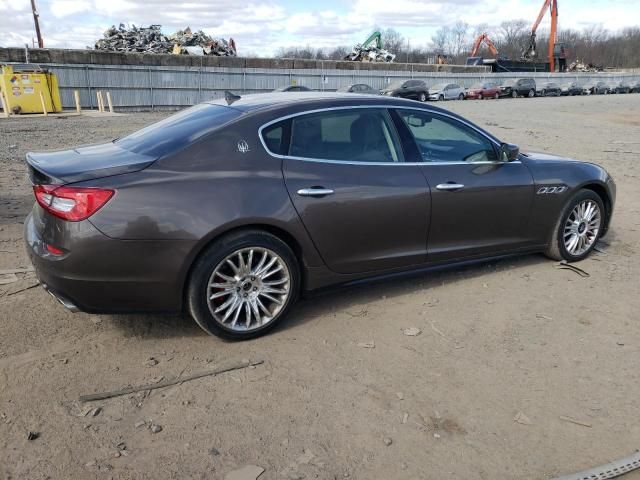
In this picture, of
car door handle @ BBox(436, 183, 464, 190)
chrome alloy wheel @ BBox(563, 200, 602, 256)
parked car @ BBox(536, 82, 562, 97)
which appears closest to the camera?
car door handle @ BBox(436, 183, 464, 190)

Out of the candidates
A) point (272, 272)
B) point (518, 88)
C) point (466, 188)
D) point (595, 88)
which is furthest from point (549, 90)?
point (272, 272)

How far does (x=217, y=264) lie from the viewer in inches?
140

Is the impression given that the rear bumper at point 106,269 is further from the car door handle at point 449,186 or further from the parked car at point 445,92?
the parked car at point 445,92

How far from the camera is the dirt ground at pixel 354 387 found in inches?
106

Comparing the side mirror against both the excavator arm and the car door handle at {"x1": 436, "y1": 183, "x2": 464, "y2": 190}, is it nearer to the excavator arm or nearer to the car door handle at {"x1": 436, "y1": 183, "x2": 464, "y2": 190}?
the car door handle at {"x1": 436, "y1": 183, "x2": 464, "y2": 190}

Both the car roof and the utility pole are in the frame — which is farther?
the utility pole

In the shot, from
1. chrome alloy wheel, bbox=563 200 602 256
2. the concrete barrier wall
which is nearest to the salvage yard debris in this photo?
chrome alloy wheel, bbox=563 200 602 256

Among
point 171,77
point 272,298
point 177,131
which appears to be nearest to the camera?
point 272,298

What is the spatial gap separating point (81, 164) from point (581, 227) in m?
4.35

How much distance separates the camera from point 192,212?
3.43m

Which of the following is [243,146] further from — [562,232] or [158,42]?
[158,42]

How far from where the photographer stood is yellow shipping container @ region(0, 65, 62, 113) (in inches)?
923

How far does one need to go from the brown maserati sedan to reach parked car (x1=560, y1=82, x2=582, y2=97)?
52525 mm

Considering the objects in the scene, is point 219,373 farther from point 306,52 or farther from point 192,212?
point 306,52
